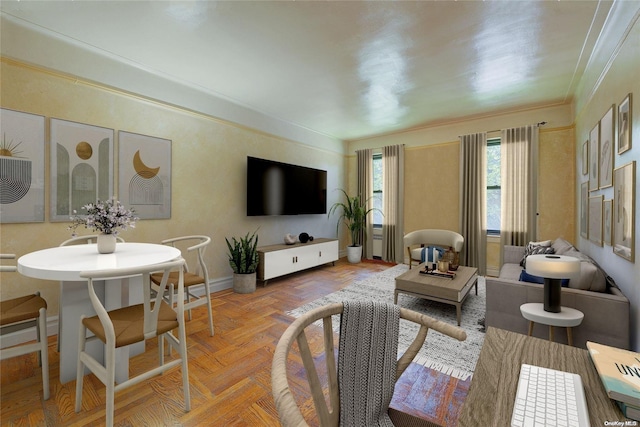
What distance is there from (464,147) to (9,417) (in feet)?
19.2

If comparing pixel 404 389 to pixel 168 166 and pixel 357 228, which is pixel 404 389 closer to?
pixel 168 166

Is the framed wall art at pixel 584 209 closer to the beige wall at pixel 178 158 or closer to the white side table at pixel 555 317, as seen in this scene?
the white side table at pixel 555 317

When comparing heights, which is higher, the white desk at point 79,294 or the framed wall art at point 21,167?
the framed wall art at point 21,167

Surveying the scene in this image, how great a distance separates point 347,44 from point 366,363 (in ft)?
8.82

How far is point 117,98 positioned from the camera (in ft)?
9.62

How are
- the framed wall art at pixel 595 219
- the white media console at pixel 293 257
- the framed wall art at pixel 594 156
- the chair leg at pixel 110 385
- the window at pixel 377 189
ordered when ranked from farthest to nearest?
the window at pixel 377 189
the white media console at pixel 293 257
the framed wall art at pixel 594 156
the framed wall art at pixel 595 219
the chair leg at pixel 110 385

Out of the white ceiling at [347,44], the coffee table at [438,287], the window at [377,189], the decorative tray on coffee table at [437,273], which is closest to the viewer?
the white ceiling at [347,44]

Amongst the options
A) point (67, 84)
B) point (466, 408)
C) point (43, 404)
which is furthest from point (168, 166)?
point (466, 408)

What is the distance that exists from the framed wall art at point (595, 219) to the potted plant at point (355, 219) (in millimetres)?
3590

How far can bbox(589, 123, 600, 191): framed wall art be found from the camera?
2611 millimetres

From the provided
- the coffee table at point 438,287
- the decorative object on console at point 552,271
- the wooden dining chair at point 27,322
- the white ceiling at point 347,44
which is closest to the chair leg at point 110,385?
the wooden dining chair at point 27,322

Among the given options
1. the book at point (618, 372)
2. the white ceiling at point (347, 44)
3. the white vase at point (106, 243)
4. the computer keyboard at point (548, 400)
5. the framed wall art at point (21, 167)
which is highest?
the white ceiling at point (347, 44)

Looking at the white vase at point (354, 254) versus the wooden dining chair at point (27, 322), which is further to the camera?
the white vase at point (354, 254)

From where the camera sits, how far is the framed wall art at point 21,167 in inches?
91.6
